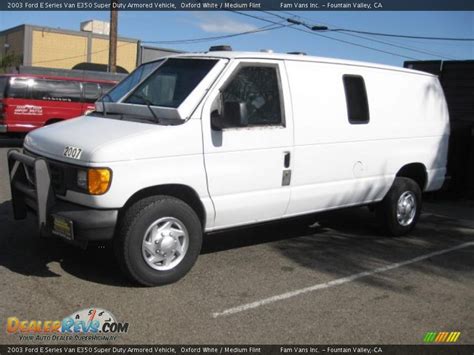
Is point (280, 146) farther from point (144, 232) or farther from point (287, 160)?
point (144, 232)

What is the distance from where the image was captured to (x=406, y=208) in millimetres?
6949

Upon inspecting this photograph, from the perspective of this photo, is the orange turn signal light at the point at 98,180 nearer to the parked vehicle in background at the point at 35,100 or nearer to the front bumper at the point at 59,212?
the front bumper at the point at 59,212

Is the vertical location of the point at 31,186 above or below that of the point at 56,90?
below

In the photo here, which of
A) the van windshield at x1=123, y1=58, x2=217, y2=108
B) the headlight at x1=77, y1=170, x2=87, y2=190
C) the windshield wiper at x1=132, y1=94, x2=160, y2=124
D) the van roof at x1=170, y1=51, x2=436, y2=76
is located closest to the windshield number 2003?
the headlight at x1=77, y1=170, x2=87, y2=190

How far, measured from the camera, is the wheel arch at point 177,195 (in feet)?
15.0

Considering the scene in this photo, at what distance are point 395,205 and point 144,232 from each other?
3520 mm

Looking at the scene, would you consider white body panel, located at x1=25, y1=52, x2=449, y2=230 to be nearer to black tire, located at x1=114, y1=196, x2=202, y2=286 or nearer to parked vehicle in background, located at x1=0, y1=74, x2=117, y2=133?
black tire, located at x1=114, y1=196, x2=202, y2=286

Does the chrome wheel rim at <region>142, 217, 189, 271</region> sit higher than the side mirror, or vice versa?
the side mirror

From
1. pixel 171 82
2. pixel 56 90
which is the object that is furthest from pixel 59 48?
pixel 171 82

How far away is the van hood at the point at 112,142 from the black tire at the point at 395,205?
3036mm

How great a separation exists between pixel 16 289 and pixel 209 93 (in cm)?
232

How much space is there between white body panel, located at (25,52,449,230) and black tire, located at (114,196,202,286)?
0.51 ft

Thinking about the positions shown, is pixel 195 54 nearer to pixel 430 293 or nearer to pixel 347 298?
pixel 347 298

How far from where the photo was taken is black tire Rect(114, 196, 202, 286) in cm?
443
